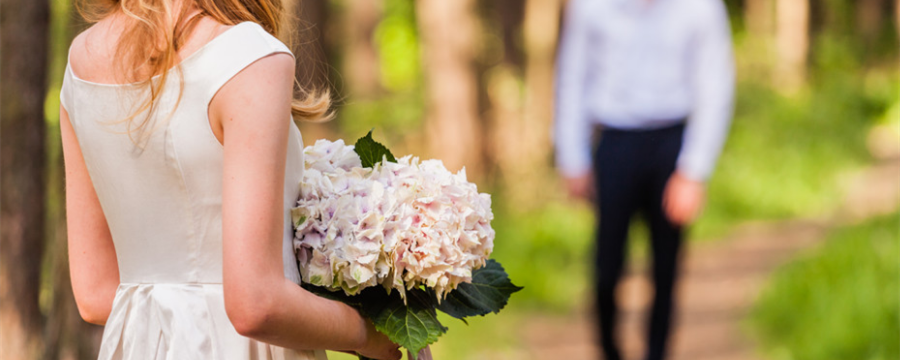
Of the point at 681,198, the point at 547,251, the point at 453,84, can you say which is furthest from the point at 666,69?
the point at 453,84

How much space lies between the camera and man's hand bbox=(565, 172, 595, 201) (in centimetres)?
482

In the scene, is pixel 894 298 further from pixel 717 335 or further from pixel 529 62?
pixel 529 62

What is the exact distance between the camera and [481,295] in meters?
1.99

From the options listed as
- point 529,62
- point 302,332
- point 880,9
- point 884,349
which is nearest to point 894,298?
point 884,349

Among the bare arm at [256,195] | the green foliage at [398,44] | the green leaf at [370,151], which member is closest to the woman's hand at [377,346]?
the bare arm at [256,195]

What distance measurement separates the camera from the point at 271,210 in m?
1.56

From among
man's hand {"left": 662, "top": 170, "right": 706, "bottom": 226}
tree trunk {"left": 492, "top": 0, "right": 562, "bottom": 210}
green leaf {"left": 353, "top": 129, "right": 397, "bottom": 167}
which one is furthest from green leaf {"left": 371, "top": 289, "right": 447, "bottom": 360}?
tree trunk {"left": 492, "top": 0, "right": 562, "bottom": 210}

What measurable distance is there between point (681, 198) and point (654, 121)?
16.0 inches

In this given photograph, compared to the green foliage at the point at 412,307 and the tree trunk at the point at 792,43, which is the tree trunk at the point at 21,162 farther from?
the tree trunk at the point at 792,43

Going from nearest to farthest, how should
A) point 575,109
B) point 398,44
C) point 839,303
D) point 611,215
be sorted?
1. point 611,215
2. point 575,109
3. point 839,303
4. point 398,44

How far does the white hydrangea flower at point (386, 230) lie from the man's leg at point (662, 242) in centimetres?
287

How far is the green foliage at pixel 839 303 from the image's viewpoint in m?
5.39

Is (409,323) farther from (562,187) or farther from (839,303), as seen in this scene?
(562,187)

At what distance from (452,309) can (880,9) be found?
2632 centimetres
